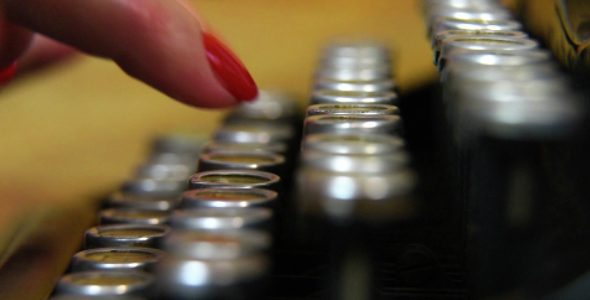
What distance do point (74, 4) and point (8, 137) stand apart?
43 cm

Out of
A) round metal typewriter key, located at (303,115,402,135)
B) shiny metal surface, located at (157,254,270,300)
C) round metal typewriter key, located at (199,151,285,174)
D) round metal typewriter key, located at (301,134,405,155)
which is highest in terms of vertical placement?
round metal typewriter key, located at (303,115,402,135)

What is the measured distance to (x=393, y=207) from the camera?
313 mm

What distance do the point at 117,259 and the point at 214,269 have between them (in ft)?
0.46

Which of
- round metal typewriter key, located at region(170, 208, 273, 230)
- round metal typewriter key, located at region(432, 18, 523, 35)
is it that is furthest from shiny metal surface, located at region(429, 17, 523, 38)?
round metal typewriter key, located at region(170, 208, 273, 230)

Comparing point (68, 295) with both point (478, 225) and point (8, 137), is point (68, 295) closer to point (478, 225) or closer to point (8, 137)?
point (478, 225)

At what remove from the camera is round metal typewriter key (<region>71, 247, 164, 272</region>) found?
392mm

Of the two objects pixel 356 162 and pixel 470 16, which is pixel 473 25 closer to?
pixel 470 16

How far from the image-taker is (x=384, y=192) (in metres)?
0.32

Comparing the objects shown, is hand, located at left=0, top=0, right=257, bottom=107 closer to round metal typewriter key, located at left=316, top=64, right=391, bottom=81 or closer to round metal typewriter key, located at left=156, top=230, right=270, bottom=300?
round metal typewriter key, located at left=316, top=64, right=391, bottom=81

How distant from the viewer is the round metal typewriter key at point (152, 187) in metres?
0.67

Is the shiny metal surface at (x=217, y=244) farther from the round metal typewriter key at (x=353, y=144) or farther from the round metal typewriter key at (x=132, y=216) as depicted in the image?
the round metal typewriter key at (x=132, y=216)

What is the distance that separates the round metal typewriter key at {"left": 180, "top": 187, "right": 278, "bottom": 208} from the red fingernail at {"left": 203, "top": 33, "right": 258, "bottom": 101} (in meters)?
0.17

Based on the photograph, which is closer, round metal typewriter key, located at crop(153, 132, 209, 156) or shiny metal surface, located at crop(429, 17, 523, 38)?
shiny metal surface, located at crop(429, 17, 523, 38)

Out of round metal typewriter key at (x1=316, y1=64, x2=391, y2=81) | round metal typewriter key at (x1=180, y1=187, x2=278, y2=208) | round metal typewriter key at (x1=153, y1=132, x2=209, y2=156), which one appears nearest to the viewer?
round metal typewriter key at (x1=180, y1=187, x2=278, y2=208)
